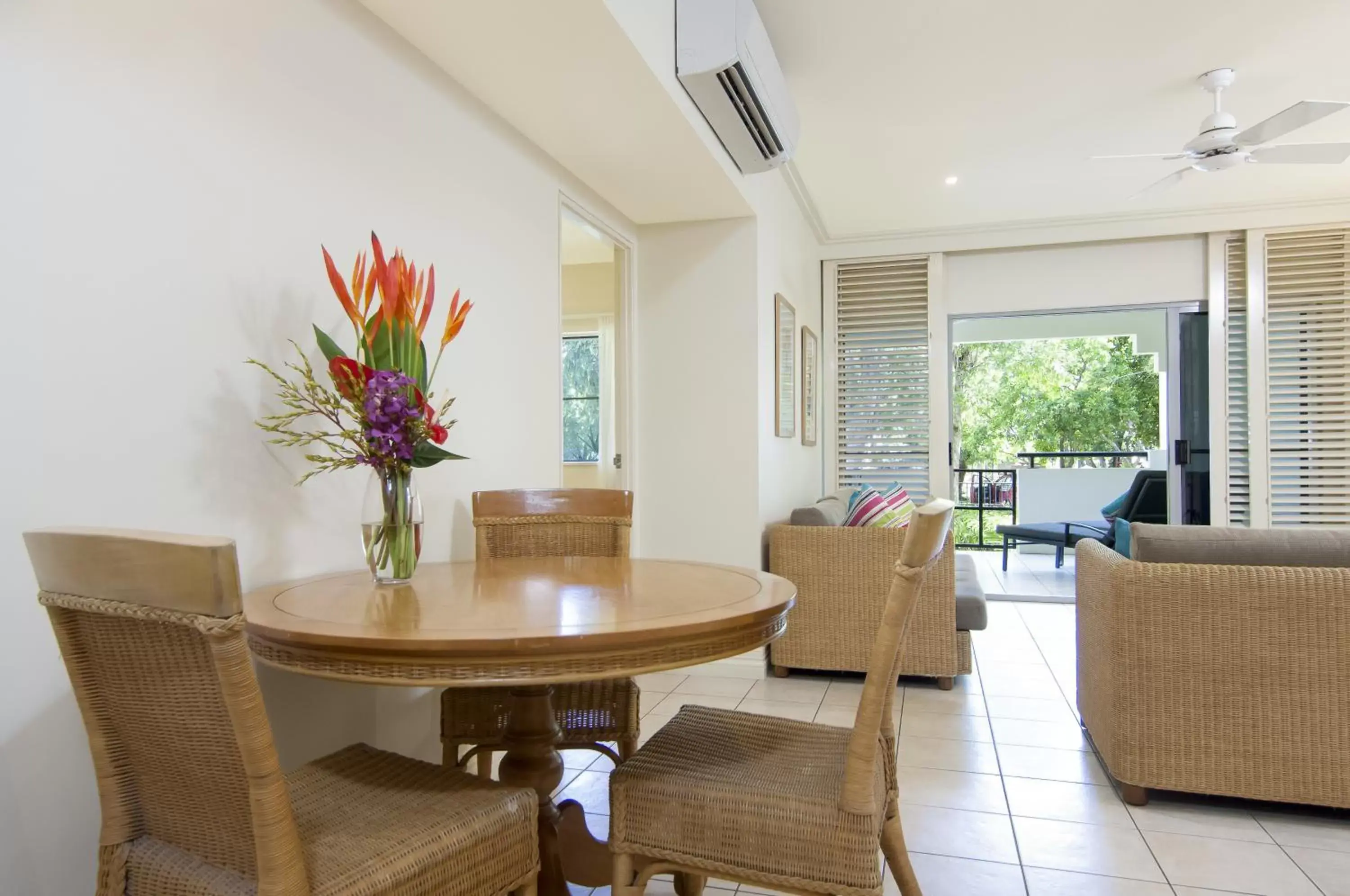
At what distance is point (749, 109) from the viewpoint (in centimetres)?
274

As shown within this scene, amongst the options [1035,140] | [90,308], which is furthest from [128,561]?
[1035,140]

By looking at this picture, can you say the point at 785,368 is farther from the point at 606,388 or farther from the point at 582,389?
the point at 582,389

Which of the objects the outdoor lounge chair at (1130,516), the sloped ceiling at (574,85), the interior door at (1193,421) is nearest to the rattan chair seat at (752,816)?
the sloped ceiling at (574,85)

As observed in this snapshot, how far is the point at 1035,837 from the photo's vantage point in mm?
2139

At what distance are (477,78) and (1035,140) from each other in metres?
2.95

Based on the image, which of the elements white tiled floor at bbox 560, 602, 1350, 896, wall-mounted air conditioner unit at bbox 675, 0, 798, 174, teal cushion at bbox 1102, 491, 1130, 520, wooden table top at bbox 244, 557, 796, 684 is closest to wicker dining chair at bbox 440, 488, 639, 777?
white tiled floor at bbox 560, 602, 1350, 896

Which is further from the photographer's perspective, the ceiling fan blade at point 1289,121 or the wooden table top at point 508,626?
the ceiling fan blade at point 1289,121

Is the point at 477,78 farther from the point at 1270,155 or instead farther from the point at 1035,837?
the point at 1270,155

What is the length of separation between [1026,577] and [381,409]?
638cm

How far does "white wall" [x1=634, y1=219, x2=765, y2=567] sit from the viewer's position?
378cm

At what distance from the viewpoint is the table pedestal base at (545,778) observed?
65.4 inches

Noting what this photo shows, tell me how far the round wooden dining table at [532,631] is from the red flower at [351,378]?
38 centimetres

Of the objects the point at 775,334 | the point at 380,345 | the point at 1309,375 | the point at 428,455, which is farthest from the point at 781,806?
the point at 1309,375

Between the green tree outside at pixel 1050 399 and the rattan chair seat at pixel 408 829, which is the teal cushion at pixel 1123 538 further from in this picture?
the green tree outside at pixel 1050 399
